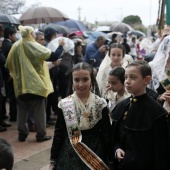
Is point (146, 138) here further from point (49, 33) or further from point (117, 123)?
point (49, 33)

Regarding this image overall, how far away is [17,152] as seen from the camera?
5.18m

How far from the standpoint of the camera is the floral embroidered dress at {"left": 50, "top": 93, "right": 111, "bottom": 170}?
2785 millimetres

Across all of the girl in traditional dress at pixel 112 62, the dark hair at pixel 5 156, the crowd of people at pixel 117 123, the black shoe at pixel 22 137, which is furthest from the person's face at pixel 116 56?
the dark hair at pixel 5 156

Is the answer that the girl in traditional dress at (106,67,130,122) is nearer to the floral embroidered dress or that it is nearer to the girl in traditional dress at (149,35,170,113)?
the girl in traditional dress at (149,35,170,113)

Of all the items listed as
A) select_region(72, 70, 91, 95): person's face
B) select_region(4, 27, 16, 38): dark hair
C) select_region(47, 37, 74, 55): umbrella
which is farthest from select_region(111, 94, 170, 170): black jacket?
select_region(4, 27, 16, 38): dark hair

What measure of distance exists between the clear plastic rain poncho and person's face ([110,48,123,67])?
1237 millimetres

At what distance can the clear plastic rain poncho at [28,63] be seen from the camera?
17.5 feet

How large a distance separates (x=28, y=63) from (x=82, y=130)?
2780 millimetres

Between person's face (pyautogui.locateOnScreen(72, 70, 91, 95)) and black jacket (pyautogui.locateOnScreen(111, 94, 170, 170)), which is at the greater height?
person's face (pyautogui.locateOnScreen(72, 70, 91, 95))

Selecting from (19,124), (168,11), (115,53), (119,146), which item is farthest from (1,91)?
(119,146)

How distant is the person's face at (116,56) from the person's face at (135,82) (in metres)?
1.90

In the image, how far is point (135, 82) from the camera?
2561mm

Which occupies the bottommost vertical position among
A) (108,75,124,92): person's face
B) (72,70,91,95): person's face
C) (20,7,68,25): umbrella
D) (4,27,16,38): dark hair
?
(108,75,124,92): person's face

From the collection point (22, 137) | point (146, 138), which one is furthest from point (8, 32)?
point (146, 138)
